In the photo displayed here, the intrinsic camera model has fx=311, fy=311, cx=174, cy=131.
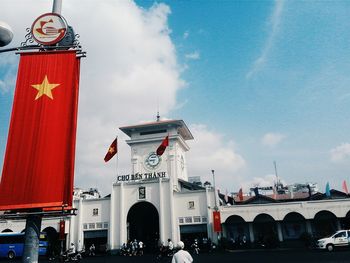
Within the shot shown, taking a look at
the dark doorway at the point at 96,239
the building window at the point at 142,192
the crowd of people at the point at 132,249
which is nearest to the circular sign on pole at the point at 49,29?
the crowd of people at the point at 132,249

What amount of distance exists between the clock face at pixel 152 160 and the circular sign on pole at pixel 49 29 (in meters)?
34.7

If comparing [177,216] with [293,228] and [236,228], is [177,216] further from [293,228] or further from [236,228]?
[293,228]

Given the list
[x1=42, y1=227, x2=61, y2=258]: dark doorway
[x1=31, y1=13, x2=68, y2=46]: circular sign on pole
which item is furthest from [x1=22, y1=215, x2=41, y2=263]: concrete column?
[x1=42, y1=227, x2=61, y2=258]: dark doorway

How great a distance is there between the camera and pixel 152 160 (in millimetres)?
44375

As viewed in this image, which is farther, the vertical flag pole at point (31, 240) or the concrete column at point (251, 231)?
the concrete column at point (251, 231)

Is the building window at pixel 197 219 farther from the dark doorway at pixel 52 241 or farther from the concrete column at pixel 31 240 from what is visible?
the concrete column at pixel 31 240

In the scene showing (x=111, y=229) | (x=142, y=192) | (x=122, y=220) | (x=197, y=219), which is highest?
(x=142, y=192)

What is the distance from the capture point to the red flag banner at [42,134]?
9242 millimetres

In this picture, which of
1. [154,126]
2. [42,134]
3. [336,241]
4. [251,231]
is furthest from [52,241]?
[42,134]

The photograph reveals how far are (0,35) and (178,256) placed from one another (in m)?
6.37

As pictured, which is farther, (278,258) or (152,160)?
(152,160)

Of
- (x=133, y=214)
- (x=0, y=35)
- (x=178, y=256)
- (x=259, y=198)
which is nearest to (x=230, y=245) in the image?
(x=259, y=198)

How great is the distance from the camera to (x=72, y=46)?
1060 cm

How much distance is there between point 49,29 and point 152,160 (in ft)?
114
